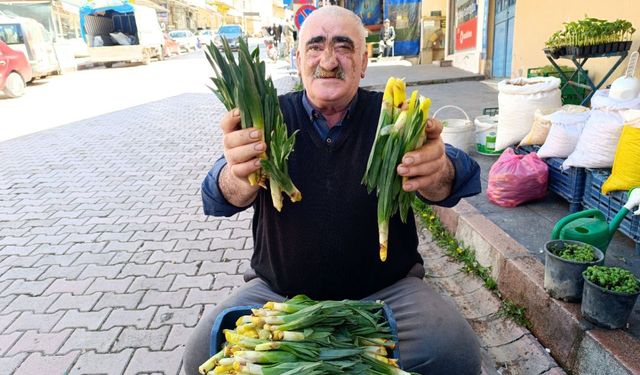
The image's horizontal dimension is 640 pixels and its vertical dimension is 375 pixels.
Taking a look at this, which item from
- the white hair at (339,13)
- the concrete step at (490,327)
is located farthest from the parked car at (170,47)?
the white hair at (339,13)

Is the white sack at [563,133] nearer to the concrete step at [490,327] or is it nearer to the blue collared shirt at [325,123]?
the concrete step at [490,327]

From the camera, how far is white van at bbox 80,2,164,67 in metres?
26.0

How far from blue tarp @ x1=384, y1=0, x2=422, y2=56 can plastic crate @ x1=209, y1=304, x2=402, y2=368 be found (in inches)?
A: 843

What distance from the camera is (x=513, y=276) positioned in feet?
9.80

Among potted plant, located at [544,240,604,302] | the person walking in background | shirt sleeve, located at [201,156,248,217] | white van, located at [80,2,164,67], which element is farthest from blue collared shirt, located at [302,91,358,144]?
the person walking in background

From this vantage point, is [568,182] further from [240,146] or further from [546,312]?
[240,146]

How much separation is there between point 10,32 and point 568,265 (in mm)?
19406

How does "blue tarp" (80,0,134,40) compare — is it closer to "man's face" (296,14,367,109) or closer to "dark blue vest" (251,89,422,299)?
"man's face" (296,14,367,109)

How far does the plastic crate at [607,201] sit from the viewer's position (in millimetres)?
2979

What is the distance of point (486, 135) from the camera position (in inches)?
216

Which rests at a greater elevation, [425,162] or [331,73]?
[331,73]

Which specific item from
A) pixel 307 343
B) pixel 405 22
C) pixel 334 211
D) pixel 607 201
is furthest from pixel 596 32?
pixel 405 22

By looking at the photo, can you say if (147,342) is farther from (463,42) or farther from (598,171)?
(463,42)

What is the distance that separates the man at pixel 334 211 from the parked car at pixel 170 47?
34.0 m
